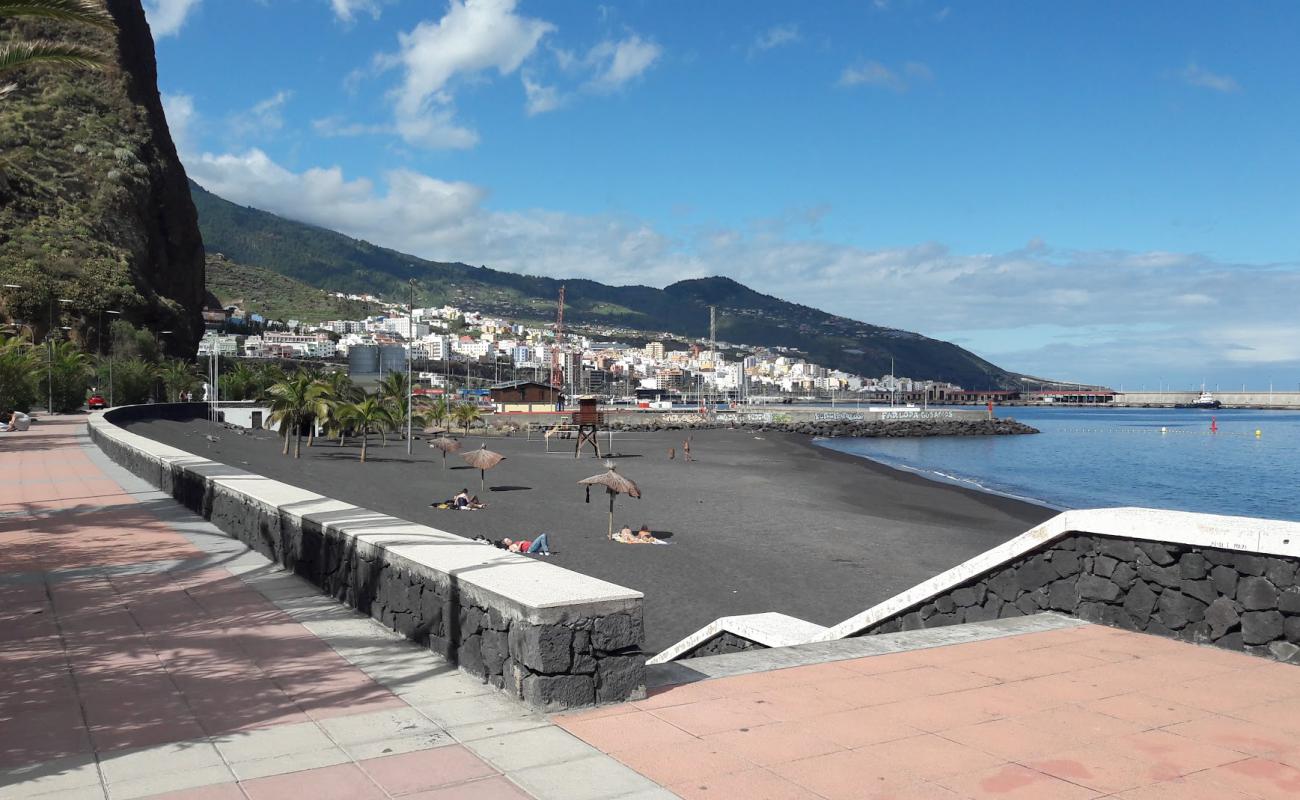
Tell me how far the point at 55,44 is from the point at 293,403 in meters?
28.6

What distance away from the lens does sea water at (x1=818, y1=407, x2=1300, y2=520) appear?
3819 centimetres

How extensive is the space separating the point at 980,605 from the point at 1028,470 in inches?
1953

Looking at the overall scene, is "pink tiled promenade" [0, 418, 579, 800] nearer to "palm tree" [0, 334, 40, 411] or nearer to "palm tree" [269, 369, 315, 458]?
"palm tree" [269, 369, 315, 458]

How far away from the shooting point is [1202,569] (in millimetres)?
5797

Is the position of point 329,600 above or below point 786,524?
above

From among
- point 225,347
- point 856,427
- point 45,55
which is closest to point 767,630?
point 45,55

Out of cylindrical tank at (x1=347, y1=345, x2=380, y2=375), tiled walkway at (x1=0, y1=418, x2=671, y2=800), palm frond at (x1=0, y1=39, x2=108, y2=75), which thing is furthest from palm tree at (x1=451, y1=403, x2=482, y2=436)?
cylindrical tank at (x1=347, y1=345, x2=380, y2=375)

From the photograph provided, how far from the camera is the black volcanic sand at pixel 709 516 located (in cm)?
1511

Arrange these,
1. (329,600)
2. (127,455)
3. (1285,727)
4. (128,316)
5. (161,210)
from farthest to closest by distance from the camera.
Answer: (161,210)
(128,316)
(127,455)
(329,600)
(1285,727)

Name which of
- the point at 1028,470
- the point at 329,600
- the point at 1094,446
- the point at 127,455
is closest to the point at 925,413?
the point at 1094,446

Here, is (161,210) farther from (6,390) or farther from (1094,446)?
(1094,446)

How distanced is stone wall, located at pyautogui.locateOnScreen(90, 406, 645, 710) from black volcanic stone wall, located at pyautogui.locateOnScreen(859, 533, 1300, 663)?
10.7 ft

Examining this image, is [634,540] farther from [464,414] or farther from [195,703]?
[464,414]

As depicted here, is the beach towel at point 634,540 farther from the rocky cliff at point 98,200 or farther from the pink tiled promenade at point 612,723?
the rocky cliff at point 98,200
